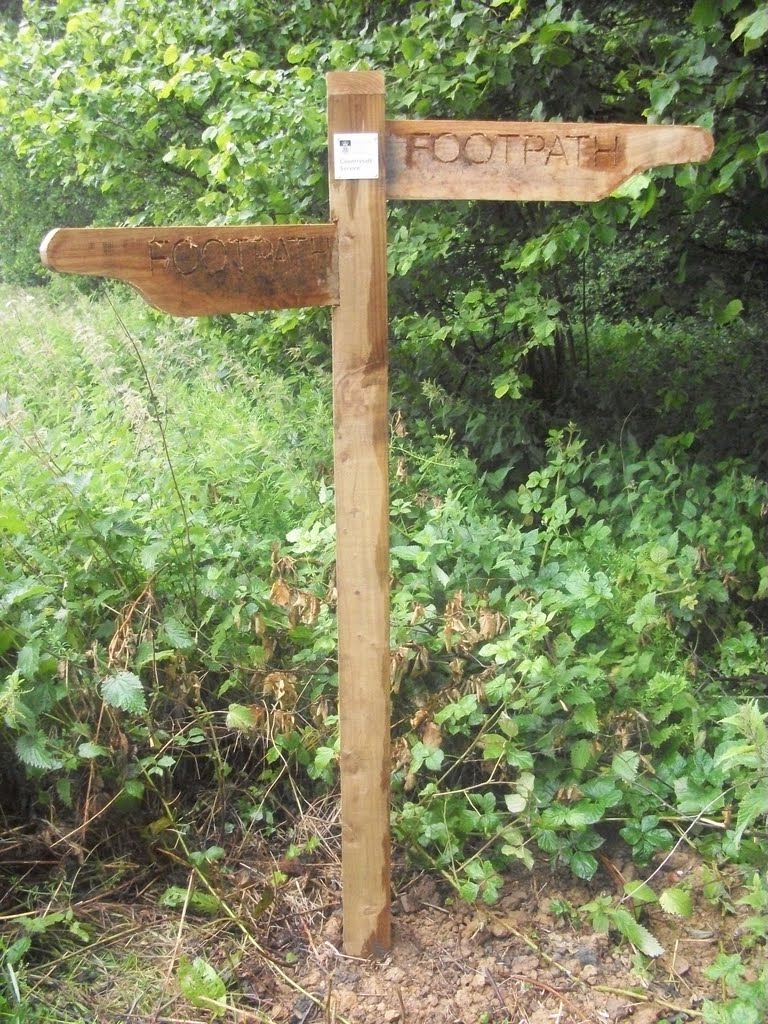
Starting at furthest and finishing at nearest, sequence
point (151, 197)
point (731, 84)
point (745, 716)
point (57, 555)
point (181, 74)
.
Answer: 1. point (151, 197)
2. point (181, 74)
3. point (731, 84)
4. point (57, 555)
5. point (745, 716)

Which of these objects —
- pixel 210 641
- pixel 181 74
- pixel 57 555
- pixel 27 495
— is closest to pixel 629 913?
pixel 210 641

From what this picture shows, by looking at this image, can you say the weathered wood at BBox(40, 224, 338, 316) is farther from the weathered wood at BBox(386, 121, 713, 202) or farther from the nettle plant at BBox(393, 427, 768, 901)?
the nettle plant at BBox(393, 427, 768, 901)

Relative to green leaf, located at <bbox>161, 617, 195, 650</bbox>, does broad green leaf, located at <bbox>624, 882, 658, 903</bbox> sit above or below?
below

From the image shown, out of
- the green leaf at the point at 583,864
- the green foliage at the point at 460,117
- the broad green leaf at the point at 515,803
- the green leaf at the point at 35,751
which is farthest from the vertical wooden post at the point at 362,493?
the green foliage at the point at 460,117

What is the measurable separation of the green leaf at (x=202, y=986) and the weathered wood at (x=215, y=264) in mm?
1504

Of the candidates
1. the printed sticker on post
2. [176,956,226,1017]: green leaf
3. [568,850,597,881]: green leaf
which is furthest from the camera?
[568,850,597,881]: green leaf

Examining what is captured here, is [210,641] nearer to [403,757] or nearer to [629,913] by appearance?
[403,757]

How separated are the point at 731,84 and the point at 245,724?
246 cm

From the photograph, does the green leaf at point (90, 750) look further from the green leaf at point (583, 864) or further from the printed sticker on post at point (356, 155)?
the printed sticker on post at point (356, 155)

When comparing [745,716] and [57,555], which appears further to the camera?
[57,555]

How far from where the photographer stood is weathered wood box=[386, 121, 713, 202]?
197 centimetres

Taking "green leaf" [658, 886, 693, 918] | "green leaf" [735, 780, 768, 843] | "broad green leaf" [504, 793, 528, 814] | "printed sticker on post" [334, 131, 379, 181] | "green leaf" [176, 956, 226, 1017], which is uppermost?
"printed sticker on post" [334, 131, 379, 181]

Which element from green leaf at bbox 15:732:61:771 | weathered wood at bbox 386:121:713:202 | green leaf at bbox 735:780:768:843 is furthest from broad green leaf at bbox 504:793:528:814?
weathered wood at bbox 386:121:713:202

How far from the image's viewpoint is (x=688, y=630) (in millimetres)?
3145
